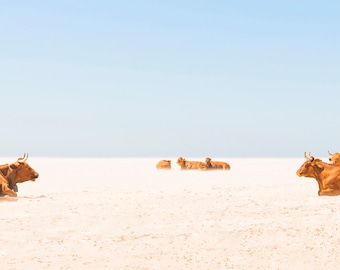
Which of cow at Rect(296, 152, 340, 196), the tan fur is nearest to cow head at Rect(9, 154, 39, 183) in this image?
the tan fur

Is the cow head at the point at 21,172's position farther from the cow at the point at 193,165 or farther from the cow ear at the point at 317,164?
the cow at the point at 193,165

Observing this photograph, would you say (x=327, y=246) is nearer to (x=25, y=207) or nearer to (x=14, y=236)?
(x=14, y=236)

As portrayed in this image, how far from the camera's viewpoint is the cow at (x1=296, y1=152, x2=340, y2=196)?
57.0ft

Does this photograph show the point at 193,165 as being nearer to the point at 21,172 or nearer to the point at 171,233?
the point at 21,172

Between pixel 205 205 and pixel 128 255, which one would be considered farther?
pixel 205 205

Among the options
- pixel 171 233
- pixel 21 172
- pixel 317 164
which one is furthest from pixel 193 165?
pixel 171 233

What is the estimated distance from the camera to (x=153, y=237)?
34.8 feet

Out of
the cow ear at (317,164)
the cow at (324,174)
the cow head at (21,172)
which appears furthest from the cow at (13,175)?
the cow ear at (317,164)

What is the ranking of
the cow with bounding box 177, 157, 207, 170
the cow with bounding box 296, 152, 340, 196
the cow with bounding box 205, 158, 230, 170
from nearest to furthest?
the cow with bounding box 296, 152, 340, 196, the cow with bounding box 177, 157, 207, 170, the cow with bounding box 205, 158, 230, 170

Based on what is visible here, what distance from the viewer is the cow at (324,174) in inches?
683

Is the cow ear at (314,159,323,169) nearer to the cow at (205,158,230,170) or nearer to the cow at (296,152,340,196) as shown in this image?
the cow at (296,152,340,196)

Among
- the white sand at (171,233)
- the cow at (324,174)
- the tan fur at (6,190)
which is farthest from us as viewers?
the cow at (324,174)

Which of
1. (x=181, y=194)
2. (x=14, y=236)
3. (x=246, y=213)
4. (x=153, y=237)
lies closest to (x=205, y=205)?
(x=246, y=213)

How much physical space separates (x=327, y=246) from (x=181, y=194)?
25.8 ft
